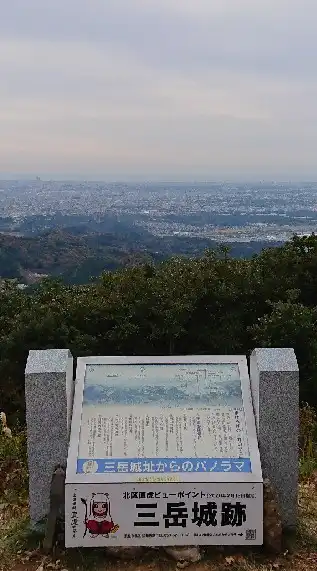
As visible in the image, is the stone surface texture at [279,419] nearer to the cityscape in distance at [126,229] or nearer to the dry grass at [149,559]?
the dry grass at [149,559]

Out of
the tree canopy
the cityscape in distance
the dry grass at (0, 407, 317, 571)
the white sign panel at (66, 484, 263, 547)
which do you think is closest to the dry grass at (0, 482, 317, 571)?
the dry grass at (0, 407, 317, 571)

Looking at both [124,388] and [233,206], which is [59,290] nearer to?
[124,388]

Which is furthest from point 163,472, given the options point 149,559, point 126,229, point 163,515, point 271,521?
point 126,229

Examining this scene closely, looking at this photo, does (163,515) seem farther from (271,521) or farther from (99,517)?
(271,521)

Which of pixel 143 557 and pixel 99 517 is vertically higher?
pixel 99 517

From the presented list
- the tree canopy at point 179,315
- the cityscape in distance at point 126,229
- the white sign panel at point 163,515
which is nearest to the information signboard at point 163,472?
the white sign panel at point 163,515

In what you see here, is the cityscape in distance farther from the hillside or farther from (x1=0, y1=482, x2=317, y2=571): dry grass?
(x1=0, y1=482, x2=317, y2=571): dry grass
